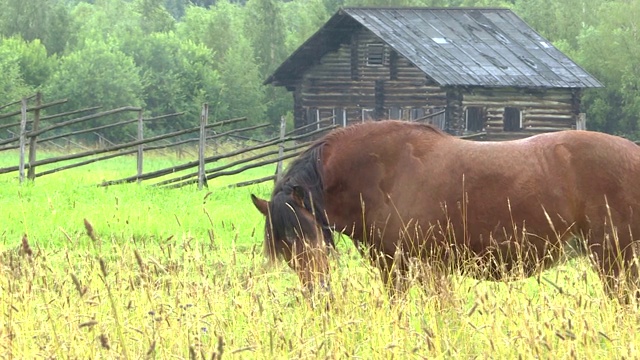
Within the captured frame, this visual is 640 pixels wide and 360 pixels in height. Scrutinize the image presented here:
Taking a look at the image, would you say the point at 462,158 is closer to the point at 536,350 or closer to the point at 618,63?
the point at 536,350

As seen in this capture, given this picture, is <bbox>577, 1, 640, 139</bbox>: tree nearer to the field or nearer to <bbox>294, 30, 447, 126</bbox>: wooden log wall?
<bbox>294, 30, 447, 126</bbox>: wooden log wall

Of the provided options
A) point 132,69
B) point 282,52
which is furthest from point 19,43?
point 282,52

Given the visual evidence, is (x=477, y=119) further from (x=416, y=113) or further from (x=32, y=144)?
(x=32, y=144)

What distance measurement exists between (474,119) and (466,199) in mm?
24611

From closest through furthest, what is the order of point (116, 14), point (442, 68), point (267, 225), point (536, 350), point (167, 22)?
point (536, 350) → point (267, 225) → point (442, 68) → point (167, 22) → point (116, 14)

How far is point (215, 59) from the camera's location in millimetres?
52250

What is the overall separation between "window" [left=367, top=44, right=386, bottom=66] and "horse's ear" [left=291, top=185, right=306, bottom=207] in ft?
82.0

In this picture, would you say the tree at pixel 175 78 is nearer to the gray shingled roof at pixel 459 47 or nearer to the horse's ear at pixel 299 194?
the gray shingled roof at pixel 459 47

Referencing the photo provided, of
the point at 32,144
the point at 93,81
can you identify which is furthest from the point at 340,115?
the point at 32,144

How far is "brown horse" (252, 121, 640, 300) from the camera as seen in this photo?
5.59 m

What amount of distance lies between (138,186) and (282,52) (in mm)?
38910

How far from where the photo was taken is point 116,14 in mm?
78000

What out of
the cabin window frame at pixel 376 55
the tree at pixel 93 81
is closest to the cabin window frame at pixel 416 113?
the cabin window frame at pixel 376 55

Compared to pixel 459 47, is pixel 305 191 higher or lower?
higher
